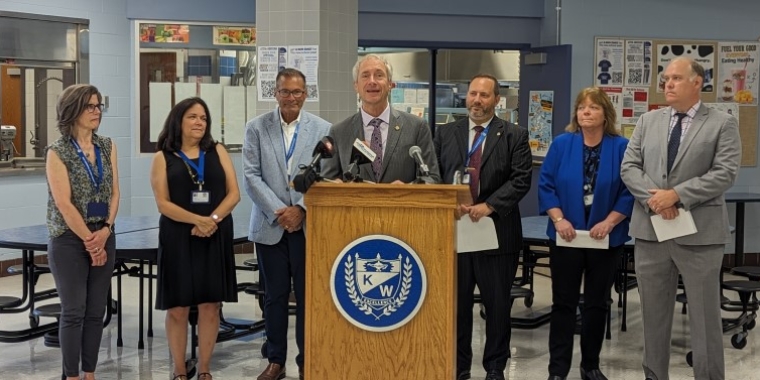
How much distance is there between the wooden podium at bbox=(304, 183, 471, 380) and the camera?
134 inches

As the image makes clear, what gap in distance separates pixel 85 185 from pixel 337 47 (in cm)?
286

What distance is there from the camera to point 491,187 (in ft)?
16.4

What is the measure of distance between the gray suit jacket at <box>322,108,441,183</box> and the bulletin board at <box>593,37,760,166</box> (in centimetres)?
496

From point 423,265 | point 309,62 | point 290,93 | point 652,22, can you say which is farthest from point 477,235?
point 652,22

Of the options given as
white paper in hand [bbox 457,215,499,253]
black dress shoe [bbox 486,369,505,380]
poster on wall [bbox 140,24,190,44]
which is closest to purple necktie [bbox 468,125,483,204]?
white paper in hand [bbox 457,215,499,253]

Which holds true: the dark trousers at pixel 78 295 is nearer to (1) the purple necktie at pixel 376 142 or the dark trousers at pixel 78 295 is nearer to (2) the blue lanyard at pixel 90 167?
(2) the blue lanyard at pixel 90 167

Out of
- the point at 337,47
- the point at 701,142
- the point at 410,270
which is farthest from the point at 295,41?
the point at 410,270

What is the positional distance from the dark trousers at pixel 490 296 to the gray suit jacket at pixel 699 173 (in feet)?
2.36

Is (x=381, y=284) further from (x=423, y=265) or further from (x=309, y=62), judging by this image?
(x=309, y=62)

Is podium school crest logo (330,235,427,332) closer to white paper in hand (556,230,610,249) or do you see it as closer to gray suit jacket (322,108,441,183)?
gray suit jacket (322,108,441,183)

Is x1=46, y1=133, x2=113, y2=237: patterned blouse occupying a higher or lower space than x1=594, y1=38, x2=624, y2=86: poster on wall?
lower

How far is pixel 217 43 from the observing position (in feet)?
31.9

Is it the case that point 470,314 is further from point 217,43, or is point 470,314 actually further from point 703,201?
point 217,43

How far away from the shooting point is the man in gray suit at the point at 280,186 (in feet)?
16.7
